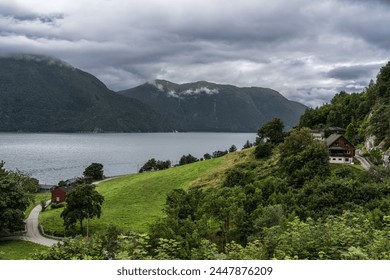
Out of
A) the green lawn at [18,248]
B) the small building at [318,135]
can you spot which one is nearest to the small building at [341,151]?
the small building at [318,135]

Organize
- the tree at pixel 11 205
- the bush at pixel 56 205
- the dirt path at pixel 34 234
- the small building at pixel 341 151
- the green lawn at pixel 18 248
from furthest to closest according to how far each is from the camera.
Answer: the bush at pixel 56 205, the small building at pixel 341 151, the tree at pixel 11 205, the dirt path at pixel 34 234, the green lawn at pixel 18 248

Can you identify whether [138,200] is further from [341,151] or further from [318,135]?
[318,135]

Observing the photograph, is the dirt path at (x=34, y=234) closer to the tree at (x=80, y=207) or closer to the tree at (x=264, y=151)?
the tree at (x=80, y=207)

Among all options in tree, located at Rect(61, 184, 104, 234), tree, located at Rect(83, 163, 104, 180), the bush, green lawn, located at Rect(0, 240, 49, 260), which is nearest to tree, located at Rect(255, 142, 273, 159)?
tree, located at Rect(61, 184, 104, 234)

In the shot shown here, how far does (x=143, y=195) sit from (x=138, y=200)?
8.23ft

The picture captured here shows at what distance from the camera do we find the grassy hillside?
40.6m

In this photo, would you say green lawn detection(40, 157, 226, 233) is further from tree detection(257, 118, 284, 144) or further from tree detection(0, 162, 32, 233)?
tree detection(257, 118, 284, 144)

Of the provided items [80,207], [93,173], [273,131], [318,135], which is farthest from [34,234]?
[93,173]

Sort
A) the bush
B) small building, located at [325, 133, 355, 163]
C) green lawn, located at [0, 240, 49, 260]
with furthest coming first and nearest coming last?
the bush < small building, located at [325, 133, 355, 163] < green lawn, located at [0, 240, 49, 260]

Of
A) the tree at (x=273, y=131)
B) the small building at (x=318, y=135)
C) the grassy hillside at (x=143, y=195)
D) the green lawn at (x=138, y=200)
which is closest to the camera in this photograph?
the green lawn at (x=138, y=200)

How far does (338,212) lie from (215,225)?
10403 mm

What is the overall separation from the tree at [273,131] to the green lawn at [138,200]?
29.0 feet

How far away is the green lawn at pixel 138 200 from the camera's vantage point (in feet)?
132

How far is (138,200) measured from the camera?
50.4 metres
